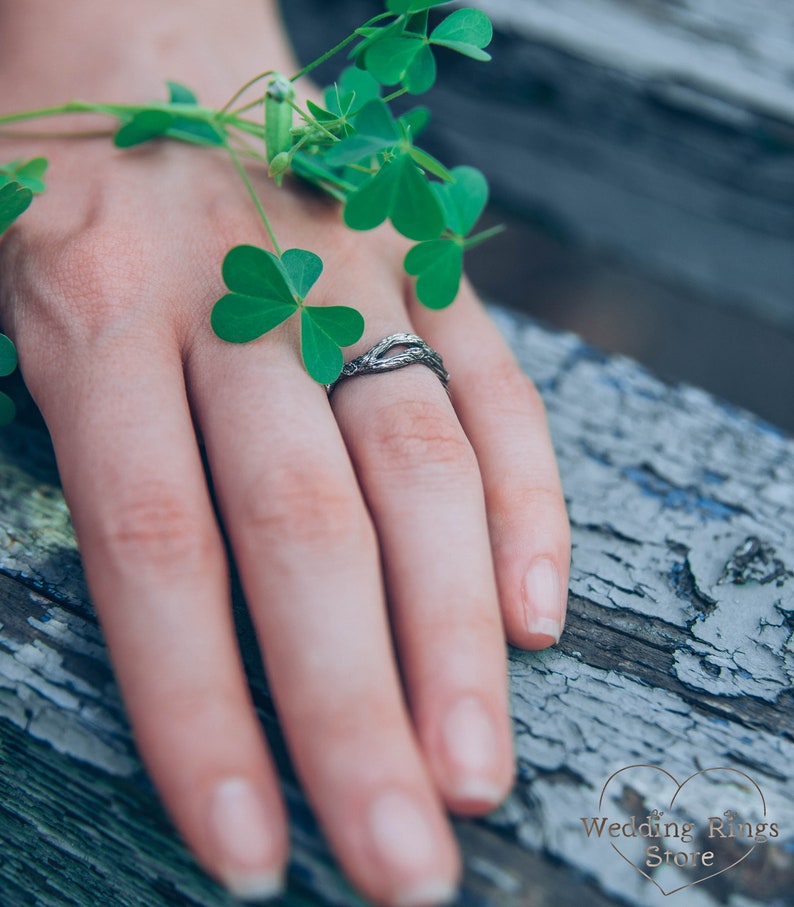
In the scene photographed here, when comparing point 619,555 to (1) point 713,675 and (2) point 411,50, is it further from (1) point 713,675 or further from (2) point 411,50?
(2) point 411,50

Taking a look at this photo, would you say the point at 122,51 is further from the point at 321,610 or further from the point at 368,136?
the point at 321,610

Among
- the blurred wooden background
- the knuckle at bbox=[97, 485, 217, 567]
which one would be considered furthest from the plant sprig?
the blurred wooden background

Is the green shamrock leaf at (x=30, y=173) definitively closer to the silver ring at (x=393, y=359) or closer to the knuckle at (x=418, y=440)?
the silver ring at (x=393, y=359)

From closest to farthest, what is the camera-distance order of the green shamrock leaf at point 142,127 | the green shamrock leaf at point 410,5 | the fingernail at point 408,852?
1. the fingernail at point 408,852
2. the green shamrock leaf at point 410,5
3. the green shamrock leaf at point 142,127

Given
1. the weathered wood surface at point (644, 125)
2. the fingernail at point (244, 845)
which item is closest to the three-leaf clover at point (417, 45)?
the weathered wood surface at point (644, 125)

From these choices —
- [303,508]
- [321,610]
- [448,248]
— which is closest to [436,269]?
[448,248]

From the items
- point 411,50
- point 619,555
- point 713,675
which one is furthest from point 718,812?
point 411,50

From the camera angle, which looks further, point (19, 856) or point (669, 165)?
point (669, 165)
